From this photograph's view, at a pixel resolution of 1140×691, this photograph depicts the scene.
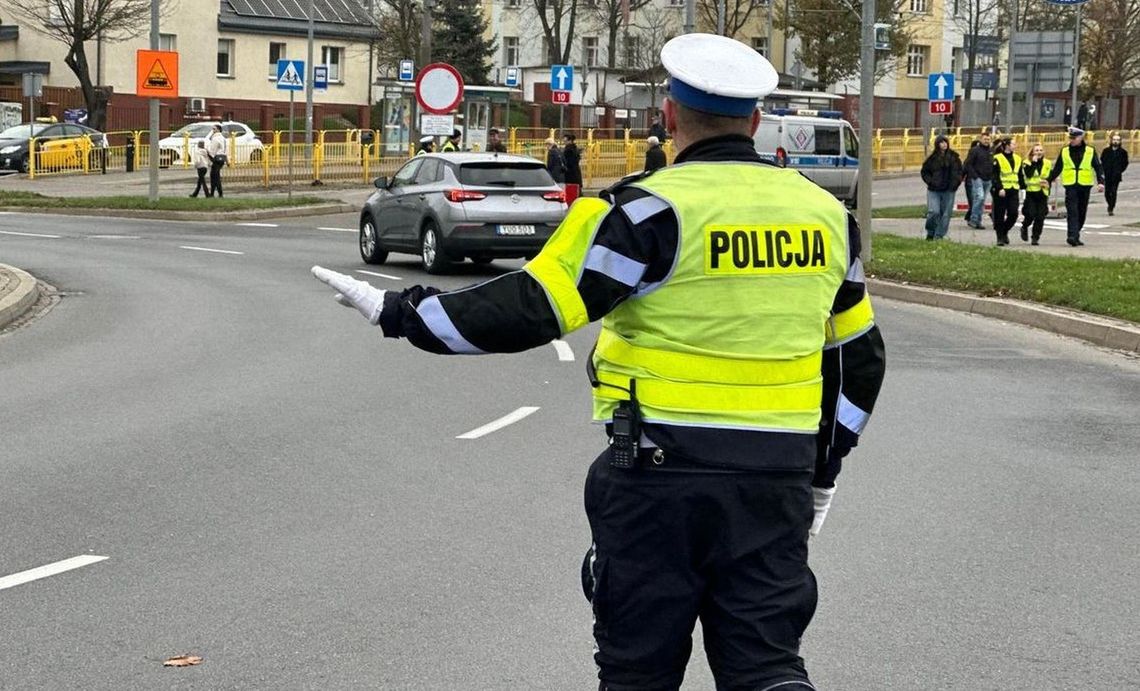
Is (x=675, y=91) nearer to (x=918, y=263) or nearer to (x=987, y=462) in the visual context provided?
(x=987, y=462)

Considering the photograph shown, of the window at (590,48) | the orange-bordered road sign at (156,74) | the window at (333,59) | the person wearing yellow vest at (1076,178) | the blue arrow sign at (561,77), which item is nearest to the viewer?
the person wearing yellow vest at (1076,178)

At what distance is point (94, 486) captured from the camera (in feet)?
27.5

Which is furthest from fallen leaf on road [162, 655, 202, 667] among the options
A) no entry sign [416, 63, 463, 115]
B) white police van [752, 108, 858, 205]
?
white police van [752, 108, 858, 205]

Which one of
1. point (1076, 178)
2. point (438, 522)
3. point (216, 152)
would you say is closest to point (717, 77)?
point (438, 522)

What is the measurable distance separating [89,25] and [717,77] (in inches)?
2294

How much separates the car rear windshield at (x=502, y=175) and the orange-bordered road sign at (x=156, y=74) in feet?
45.3

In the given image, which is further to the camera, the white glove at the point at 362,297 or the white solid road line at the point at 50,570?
the white solid road line at the point at 50,570

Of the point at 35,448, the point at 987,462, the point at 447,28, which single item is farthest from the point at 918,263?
the point at 447,28

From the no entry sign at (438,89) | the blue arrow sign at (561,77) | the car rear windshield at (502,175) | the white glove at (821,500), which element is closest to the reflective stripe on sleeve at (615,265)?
the white glove at (821,500)

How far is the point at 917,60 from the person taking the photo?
8731 cm

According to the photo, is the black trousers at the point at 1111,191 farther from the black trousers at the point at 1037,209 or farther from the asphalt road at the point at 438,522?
the asphalt road at the point at 438,522

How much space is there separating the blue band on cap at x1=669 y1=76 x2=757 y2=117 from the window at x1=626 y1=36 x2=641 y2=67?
251 ft

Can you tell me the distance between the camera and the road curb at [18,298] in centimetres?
1653

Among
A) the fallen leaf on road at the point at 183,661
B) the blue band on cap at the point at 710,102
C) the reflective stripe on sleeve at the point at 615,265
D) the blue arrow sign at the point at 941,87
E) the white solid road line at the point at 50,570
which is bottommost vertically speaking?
the white solid road line at the point at 50,570
